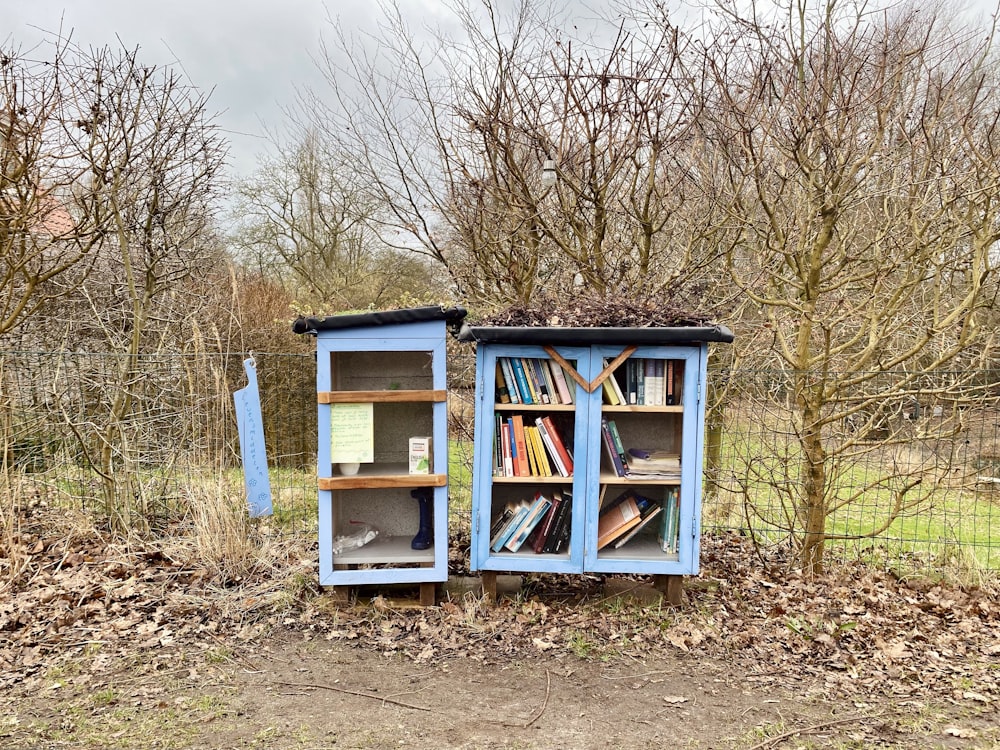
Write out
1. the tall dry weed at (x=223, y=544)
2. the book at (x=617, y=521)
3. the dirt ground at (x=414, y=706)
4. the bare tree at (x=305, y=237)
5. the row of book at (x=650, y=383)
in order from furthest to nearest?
1. the bare tree at (x=305, y=237)
2. the tall dry weed at (x=223, y=544)
3. the book at (x=617, y=521)
4. the row of book at (x=650, y=383)
5. the dirt ground at (x=414, y=706)

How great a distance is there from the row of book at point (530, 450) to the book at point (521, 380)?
13cm

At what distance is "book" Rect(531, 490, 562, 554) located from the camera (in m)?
4.01

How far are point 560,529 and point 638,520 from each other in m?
0.48

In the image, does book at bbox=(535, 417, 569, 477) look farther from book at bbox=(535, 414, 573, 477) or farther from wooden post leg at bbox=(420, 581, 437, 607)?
wooden post leg at bbox=(420, 581, 437, 607)

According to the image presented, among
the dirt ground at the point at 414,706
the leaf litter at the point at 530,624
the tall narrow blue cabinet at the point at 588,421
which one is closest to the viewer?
the dirt ground at the point at 414,706

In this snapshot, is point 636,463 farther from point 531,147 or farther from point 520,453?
point 531,147

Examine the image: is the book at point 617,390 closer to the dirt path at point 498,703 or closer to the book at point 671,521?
the book at point 671,521

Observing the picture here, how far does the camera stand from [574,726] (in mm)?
2928

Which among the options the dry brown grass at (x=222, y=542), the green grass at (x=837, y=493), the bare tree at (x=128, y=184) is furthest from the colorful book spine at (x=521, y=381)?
the bare tree at (x=128, y=184)

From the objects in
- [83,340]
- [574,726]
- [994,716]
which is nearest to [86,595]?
[574,726]

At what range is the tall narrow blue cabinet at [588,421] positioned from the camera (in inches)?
150

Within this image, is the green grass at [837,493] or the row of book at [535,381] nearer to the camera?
the row of book at [535,381]

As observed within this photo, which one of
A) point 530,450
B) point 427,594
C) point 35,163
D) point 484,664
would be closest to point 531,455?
point 530,450

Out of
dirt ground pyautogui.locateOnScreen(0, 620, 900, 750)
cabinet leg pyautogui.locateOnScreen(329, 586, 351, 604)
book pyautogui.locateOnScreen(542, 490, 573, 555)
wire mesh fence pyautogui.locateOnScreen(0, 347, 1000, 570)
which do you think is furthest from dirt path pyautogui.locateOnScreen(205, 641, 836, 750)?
wire mesh fence pyautogui.locateOnScreen(0, 347, 1000, 570)
